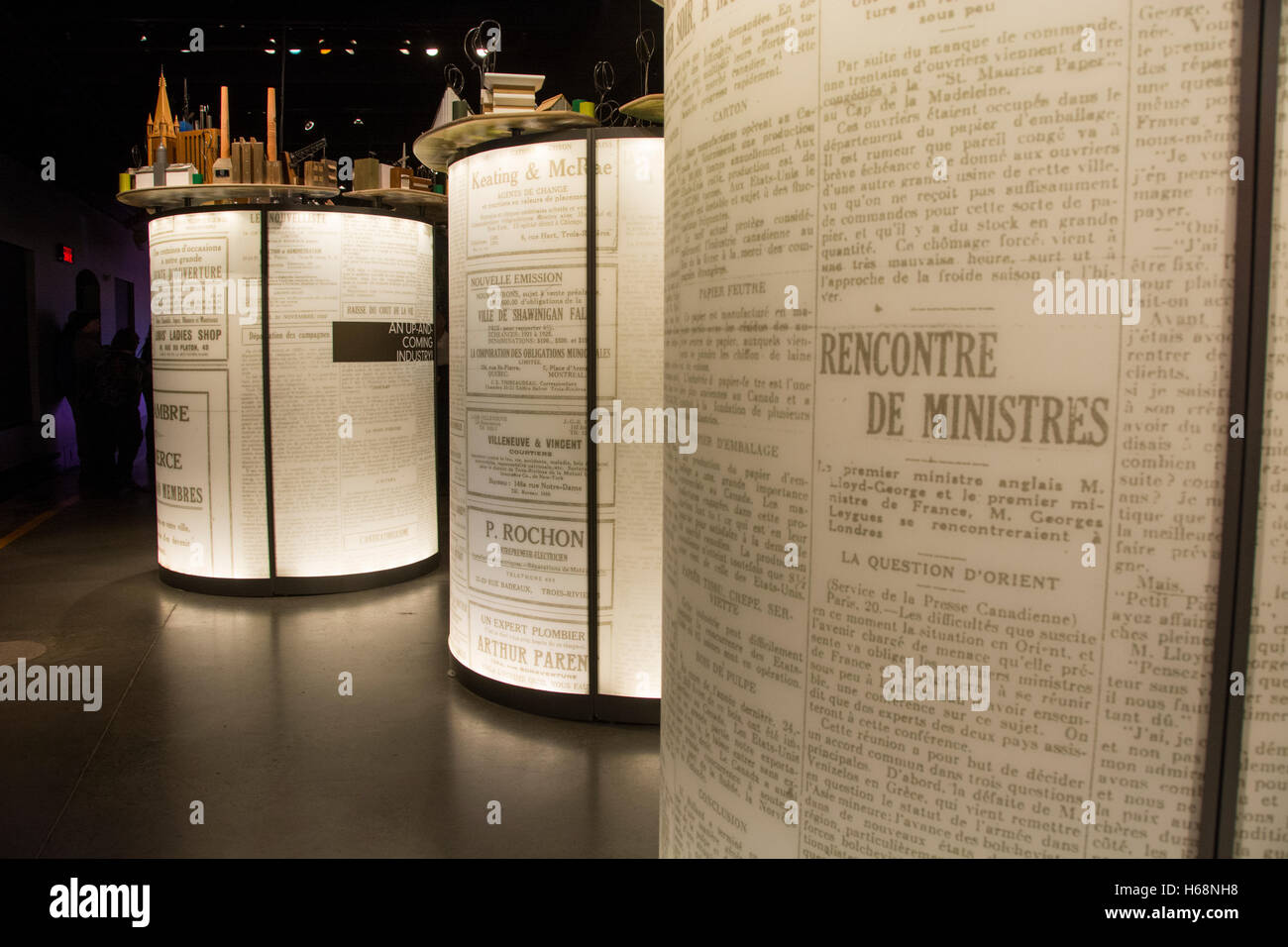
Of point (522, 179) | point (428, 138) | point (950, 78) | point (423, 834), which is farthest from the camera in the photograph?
point (428, 138)

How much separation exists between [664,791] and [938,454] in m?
1.09

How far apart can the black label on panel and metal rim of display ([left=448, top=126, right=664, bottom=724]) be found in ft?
7.22

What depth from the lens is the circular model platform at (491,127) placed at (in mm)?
4176

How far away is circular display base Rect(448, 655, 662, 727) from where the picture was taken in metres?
4.29

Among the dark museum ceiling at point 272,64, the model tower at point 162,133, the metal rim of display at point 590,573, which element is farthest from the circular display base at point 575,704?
the dark museum ceiling at point 272,64

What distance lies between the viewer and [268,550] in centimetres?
652

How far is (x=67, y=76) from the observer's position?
10.4 meters

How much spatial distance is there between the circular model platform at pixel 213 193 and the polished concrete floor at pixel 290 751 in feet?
8.86

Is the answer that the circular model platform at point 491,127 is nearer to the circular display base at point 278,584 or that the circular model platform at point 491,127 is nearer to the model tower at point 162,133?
the model tower at point 162,133

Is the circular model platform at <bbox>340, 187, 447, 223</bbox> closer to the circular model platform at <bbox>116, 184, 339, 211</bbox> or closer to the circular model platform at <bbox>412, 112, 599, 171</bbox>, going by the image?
the circular model platform at <bbox>116, 184, 339, 211</bbox>

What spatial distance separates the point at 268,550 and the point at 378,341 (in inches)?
62.5

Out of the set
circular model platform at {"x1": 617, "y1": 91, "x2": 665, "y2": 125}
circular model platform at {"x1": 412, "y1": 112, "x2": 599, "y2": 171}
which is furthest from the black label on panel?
circular model platform at {"x1": 617, "y1": 91, "x2": 665, "y2": 125}
